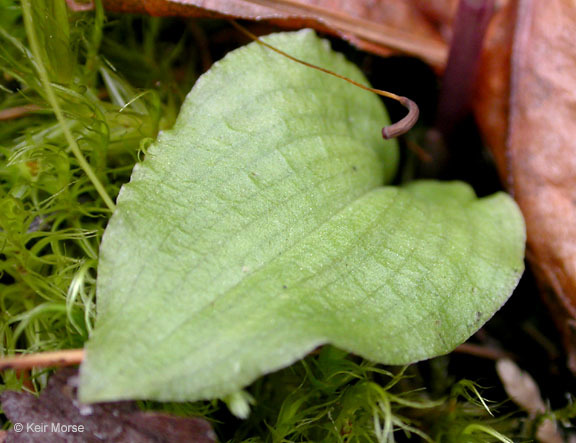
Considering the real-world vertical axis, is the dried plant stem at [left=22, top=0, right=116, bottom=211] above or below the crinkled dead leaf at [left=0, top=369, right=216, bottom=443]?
above

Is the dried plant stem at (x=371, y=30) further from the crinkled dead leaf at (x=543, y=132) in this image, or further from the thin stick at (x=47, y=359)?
the thin stick at (x=47, y=359)

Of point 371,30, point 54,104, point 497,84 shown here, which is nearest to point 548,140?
point 497,84

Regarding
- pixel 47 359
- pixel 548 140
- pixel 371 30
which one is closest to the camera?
pixel 47 359

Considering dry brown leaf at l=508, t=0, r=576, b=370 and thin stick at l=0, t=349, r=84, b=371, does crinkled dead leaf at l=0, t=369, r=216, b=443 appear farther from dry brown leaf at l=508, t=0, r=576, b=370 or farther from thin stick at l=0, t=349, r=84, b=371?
dry brown leaf at l=508, t=0, r=576, b=370

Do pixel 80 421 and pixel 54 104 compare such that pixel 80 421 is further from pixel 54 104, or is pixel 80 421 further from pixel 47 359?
pixel 54 104

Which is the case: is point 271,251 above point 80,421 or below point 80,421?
above

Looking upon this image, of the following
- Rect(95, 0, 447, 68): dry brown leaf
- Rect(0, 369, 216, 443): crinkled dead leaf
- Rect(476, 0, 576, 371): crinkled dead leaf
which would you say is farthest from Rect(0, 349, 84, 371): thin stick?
Rect(476, 0, 576, 371): crinkled dead leaf

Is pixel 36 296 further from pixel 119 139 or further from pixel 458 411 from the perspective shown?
pixel 458 411
